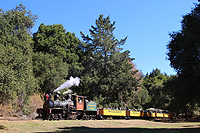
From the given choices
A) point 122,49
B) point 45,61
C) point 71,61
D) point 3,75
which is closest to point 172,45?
point 3,75

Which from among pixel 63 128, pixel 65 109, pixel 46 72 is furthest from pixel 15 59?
pixel 46 72

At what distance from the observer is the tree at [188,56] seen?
16.9 metres

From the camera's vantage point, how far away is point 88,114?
28.3 metres

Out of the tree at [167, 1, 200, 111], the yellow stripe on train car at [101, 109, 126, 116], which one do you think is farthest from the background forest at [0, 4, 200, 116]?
the yellow stripe on train car at [101, 109, 126, 116]

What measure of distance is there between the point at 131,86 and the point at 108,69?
6199 millimetres

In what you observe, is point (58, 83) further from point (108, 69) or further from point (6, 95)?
point (6, 95)

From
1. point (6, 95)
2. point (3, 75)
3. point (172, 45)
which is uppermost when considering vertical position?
point (172, 45)

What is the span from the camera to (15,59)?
640 inches

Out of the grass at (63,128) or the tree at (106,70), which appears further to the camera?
the tree at (106,70)

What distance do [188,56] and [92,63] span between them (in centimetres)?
2956

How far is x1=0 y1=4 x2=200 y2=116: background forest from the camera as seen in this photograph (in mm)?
17344

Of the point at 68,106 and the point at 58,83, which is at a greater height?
the point at 58,83

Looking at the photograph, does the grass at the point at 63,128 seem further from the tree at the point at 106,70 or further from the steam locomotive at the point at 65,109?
the tree at the point at 106,70

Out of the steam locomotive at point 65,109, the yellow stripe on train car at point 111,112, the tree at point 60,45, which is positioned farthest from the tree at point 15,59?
the tree at point 60,45
